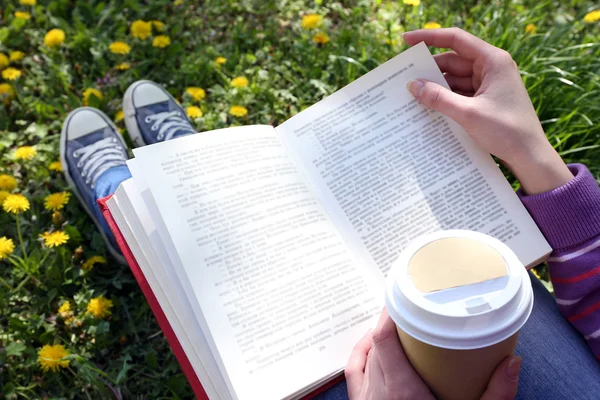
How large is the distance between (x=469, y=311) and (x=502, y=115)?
63cm

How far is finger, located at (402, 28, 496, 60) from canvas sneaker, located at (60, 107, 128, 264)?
103cm

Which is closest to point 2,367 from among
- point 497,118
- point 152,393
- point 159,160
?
point 152,393

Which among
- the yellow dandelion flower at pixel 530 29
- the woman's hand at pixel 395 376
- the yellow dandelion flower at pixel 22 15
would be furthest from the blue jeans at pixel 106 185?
the yellow dandelion flower at pixel 530 29

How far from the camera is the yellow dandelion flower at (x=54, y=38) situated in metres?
1.98

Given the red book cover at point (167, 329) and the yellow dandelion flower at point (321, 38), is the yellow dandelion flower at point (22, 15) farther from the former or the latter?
the red book cover at point (167, 329)

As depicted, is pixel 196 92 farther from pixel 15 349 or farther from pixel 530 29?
pixel 530 29

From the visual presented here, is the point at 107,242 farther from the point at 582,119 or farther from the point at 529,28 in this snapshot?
the point at 529,28

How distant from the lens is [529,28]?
203 cm

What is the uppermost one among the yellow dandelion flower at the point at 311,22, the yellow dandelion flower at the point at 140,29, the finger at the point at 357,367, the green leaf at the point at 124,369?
the yellow dandelion flower at the point at 140,29

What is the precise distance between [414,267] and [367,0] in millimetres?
1920

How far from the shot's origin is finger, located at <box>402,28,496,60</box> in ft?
3.99

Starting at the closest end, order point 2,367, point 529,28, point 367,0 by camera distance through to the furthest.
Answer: point 2,367
point 529,28
point 367,0

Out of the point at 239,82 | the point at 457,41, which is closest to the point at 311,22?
the point at 239,82

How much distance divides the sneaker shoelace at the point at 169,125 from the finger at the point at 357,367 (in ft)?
3.36
